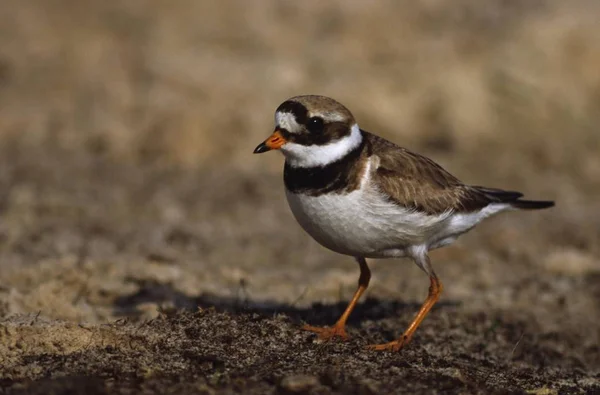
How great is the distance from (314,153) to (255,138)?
6.83 m

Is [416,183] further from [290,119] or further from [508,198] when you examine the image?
[508,198]

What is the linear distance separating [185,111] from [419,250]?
6995mm

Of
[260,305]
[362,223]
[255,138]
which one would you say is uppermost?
[362,223]

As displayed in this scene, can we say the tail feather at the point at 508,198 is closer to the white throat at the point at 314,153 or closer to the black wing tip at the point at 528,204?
the black wing tip at the point at 528,204

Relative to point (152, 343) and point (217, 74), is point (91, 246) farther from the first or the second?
point (217, 74)

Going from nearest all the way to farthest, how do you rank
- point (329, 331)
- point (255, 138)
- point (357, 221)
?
point (357, 221) < point (329, 331) < point (255, 138)

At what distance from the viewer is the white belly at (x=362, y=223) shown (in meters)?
5.57

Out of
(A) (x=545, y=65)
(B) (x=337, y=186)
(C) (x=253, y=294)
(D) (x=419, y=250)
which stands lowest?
(C) (x=253, y=294)

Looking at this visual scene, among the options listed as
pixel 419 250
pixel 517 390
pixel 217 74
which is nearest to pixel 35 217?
pixel 217 74

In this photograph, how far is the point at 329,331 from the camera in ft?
19.3

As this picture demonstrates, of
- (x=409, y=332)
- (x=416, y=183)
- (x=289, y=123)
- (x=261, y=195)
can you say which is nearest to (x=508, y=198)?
(x=416, y=183)

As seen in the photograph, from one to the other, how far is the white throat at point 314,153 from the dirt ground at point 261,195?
111 cm

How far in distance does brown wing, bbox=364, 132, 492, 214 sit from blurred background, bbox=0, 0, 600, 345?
1849 mm

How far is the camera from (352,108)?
1295 cm
